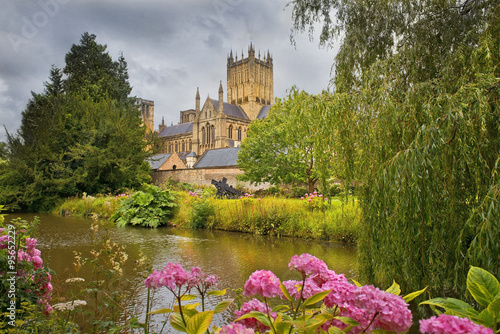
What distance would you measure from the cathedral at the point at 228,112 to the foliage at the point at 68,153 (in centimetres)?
2864

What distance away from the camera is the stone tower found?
74062 mm

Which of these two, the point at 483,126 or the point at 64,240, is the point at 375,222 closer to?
the point at 483,126

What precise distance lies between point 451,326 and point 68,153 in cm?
2163

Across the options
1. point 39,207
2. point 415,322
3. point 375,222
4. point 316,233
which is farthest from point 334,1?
point 39,207

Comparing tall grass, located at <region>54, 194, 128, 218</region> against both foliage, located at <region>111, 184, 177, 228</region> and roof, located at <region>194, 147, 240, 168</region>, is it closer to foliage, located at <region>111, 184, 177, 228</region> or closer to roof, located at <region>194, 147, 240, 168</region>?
foliage, located at <region>111, 184, 177, 228</region>

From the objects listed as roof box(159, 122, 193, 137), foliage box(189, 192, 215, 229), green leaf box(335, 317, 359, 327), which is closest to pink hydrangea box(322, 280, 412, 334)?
green leaf box(335, 317, 359, 327)

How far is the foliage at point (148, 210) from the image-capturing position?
1370cm

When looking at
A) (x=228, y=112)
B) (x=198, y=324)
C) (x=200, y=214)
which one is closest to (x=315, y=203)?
(x=200, y=214)

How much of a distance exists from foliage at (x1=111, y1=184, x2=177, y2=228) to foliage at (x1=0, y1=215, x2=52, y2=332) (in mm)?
10440

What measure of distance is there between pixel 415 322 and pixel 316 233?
5.64m

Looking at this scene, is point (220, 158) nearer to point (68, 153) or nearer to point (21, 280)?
point (68, 153)

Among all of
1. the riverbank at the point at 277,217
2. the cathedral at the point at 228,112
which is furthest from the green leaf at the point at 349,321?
the cathedral at the point at 228,112

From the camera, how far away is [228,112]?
6412 cm

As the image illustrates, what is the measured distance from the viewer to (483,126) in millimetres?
3482
